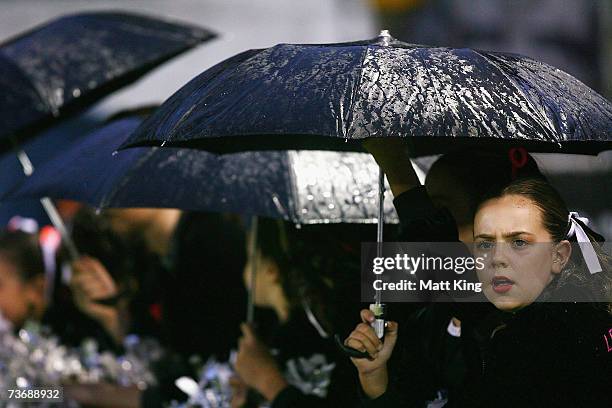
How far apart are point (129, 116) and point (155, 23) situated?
67 centimetres

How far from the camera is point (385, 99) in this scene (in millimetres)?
3475

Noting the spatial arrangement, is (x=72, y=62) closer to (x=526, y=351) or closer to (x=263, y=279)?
(x=263, y=279)

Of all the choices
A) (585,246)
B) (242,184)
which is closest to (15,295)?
(242,184)

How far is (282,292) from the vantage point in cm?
517

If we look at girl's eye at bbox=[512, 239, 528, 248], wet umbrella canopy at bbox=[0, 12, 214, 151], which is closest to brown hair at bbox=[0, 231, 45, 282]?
wet umbrella canopy at bbox=[0, 12, 214, 151]

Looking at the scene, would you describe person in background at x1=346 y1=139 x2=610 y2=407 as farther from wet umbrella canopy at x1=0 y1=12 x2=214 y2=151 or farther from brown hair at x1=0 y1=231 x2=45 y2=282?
brown hair at x1=0 y1=231 x2=45 y2=282

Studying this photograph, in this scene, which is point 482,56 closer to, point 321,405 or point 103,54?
point 321,405

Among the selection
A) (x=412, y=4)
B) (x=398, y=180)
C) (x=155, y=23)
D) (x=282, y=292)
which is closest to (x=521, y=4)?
(x=412, y=4)

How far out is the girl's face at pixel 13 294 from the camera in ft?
23.2

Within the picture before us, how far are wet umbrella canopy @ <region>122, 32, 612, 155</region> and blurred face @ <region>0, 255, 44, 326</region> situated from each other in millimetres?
3421

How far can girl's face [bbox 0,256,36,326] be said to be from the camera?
7059mm

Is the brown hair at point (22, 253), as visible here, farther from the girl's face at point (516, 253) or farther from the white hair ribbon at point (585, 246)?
the white hair ribbon at point (585, 246)

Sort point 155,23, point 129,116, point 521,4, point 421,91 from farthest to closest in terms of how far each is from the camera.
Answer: point 521,4 → point 155,23 → point 129,116 → point 421,91

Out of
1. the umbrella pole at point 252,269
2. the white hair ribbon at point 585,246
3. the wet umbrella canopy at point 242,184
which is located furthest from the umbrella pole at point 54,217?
the white hair ribbon at point 585,246
